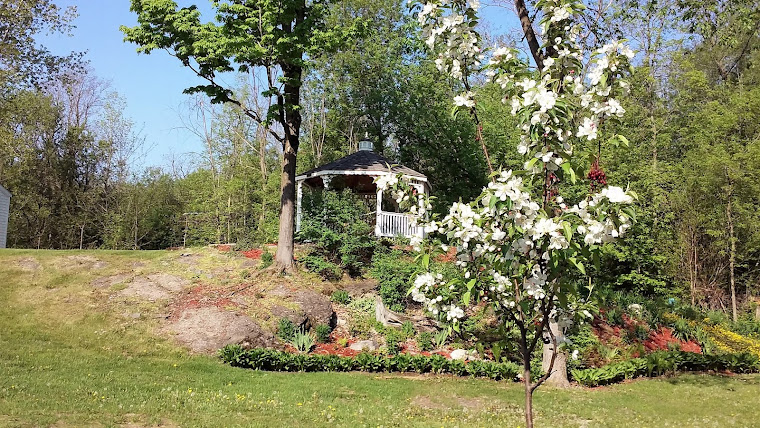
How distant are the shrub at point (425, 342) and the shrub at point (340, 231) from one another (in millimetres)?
3633

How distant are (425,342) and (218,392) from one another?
5.23 meters

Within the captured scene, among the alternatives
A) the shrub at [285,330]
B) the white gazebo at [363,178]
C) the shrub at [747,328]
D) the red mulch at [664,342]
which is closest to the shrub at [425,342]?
the shrub at [285,330]

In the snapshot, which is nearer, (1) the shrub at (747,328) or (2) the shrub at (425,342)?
(2) the shrub at (425,342)

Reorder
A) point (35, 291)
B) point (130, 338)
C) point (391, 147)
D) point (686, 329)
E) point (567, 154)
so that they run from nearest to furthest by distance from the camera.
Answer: point (567, 154) → point (130, 338) → point (35, 291) → point (686, 329) → point (391, 147)

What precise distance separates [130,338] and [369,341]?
4709 millimetres

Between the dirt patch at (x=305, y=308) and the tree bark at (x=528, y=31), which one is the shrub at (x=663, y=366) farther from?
the tree bark at (x=528, y=31)

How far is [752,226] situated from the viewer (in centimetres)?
1566

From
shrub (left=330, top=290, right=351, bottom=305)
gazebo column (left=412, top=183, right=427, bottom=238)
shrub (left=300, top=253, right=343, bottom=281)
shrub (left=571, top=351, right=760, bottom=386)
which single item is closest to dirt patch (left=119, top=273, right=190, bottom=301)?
shrub (left=300, top=253, right=343, bottom=281)

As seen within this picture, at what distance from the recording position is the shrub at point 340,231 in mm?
14688

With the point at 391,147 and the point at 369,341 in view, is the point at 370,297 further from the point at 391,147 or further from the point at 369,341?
the point at 391,147

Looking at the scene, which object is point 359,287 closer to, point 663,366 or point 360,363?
point 360,363

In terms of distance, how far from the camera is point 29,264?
1400 centimetres

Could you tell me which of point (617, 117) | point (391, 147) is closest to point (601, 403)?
point (617, 117)

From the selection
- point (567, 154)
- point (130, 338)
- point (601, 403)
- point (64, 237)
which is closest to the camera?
point (567, 154)
